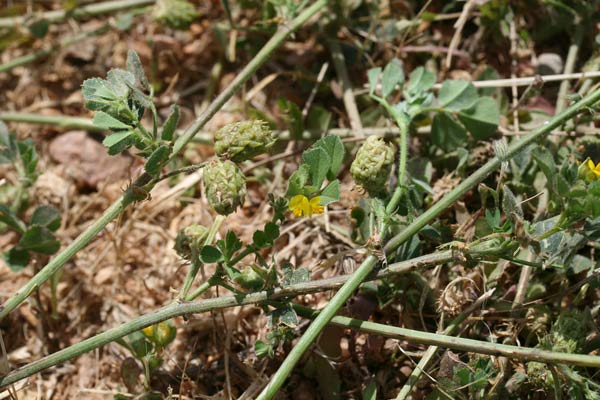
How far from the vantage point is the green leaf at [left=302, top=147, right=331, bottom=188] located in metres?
1.93

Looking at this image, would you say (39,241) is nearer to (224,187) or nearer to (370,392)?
(224,187)

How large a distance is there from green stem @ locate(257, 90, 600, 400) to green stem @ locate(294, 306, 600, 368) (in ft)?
0.44

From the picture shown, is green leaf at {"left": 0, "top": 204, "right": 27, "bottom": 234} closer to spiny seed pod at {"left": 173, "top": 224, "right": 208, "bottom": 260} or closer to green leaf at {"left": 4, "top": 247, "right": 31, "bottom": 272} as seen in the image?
green leaf at {"left": 4, "top": 247, "right": 31, "bottom": 272}

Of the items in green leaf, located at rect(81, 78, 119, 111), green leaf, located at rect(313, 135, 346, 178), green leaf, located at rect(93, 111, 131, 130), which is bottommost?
green leaf, located at rect(313, 135, 346, 178)

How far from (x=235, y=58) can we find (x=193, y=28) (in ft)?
0.96

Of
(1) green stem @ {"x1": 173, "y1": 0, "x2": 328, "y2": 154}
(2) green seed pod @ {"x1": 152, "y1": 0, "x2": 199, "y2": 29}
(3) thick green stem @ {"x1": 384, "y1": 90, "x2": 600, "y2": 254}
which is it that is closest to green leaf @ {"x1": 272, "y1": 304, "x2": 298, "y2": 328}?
(3) thick green stem @ {"x1": 384, "y1": 90, "x2": 600, "y2": 254}

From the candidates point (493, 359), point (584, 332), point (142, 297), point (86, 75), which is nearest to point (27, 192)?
point (142, 297)

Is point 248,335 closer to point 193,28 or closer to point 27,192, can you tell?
point 27,192

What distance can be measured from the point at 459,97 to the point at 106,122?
44.9 inches

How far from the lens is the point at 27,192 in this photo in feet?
8.39

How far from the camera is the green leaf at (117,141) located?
186 centimetres

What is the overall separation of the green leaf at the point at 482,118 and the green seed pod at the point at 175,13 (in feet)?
3.89

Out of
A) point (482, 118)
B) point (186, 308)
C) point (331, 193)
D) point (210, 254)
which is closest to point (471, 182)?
point (331, 193)

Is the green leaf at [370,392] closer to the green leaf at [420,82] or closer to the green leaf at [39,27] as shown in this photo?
the green leaf at [420,82]
